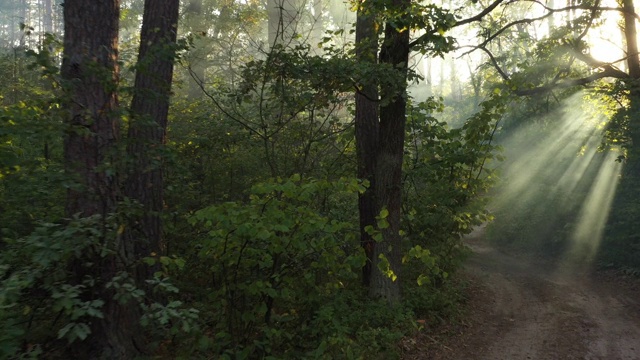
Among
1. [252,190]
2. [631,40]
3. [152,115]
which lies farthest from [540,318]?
[631,40]

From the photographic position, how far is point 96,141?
5.66m

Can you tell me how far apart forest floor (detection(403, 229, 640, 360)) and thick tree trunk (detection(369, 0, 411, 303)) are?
1192 mm

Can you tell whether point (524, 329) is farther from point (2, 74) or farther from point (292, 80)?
point (2, 74)

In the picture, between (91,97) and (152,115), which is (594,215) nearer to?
(152,115)

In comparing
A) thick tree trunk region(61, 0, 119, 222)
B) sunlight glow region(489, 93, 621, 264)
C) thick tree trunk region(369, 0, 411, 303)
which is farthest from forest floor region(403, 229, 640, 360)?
thick tree trunk region(61, 0, 119, 222)

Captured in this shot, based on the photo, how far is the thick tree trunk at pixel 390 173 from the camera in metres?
9.27

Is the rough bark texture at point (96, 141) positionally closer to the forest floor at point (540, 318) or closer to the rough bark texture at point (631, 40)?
the forest floor at point (540, 318)

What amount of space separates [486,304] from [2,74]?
1243 centimetres

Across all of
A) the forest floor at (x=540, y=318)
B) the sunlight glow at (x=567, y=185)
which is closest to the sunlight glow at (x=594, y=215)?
the sunlight glow at (x=567, y=185)

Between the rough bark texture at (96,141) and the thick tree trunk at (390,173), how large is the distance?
489 centimetres

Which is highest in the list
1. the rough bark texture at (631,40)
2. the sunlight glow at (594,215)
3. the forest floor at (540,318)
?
the rough bark texture at (631,40)

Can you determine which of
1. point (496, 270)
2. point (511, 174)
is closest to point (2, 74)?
point (496, 270)

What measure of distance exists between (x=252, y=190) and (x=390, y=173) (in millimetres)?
3839

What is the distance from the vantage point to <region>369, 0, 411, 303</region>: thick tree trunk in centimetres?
927
